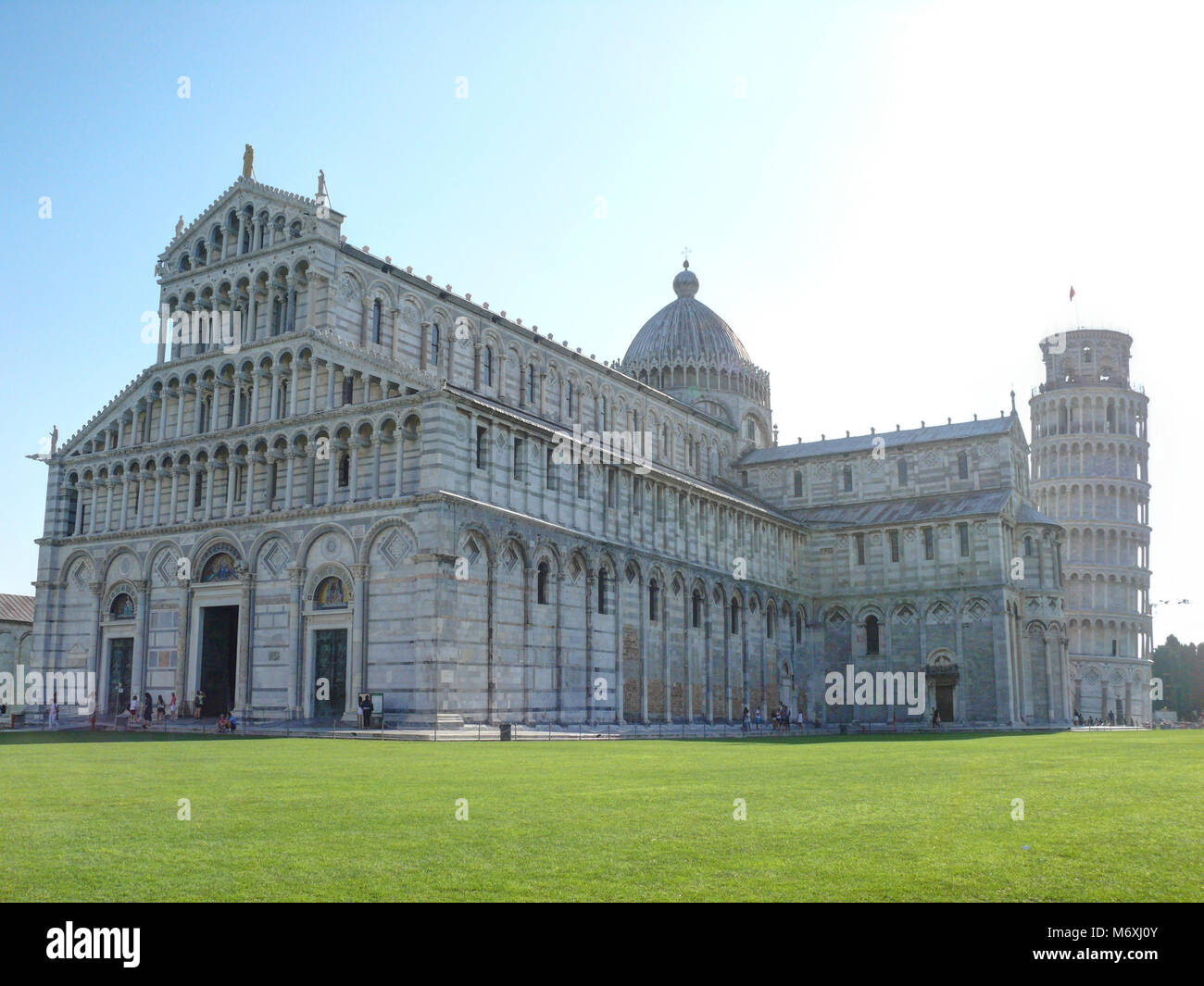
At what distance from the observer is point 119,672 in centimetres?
5234

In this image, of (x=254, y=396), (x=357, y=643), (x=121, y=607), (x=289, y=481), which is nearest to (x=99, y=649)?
(x=121, y=607)

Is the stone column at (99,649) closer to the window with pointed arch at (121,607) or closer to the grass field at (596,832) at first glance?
the window with pointed arch at (121,607)

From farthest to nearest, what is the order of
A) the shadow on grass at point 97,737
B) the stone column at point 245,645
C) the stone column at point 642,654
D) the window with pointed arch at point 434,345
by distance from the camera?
the stone column at point 642,654 → the window with pointed arch at point 434,345 → the stone column at point 245,645 → the shadow on grass at point 97,737

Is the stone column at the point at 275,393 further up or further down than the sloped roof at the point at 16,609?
further up

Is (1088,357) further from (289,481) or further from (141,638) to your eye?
(141,638)

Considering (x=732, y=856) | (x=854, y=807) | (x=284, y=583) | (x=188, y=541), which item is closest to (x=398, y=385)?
(x=284, y=583)

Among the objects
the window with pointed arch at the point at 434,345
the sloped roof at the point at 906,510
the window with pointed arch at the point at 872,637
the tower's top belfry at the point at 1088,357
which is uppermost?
the tower's top belfry at the point at 1088,357

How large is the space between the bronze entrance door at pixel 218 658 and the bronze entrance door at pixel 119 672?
14.4ft

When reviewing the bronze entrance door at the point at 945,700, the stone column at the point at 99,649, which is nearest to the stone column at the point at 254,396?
the stone column at the point at 99,649

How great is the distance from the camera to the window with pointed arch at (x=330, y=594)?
45812 millimetres

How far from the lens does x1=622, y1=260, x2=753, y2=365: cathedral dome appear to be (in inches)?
3307

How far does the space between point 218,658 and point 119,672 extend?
224 inches

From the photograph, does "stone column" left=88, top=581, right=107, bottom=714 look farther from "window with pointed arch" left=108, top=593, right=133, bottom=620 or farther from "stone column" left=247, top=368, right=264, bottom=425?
"stone column" left=247, top=368, right=264, bottom=425
